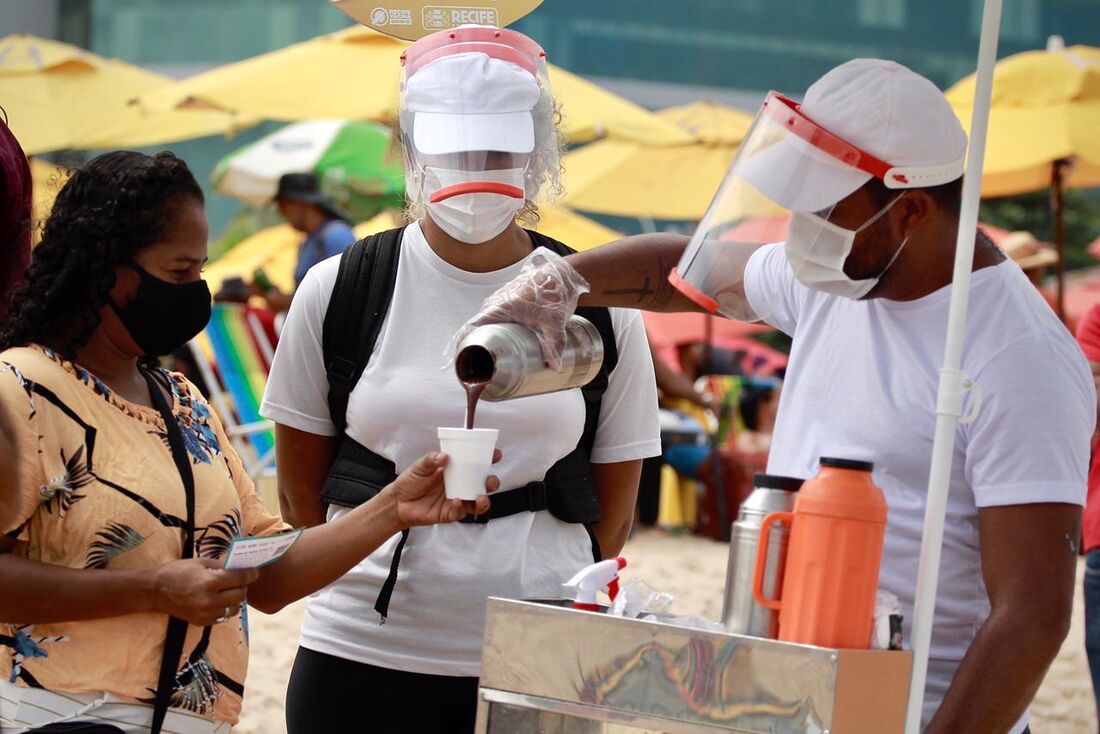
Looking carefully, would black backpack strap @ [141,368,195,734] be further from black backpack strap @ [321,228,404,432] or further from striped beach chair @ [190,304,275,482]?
striped beach chair @ [190,304,275,482]

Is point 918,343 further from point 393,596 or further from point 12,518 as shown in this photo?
point 12,518

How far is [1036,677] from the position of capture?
1.89 meters

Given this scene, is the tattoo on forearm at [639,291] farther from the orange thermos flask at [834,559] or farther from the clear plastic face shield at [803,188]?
the orange thermos flask at [834,559]

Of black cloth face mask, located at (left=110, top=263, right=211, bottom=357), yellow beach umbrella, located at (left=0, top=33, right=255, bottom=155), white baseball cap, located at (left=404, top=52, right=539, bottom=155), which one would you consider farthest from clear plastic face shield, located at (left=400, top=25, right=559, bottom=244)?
yellow beach umbrella, located at (left=0, top=33, right=255, bottom=155)

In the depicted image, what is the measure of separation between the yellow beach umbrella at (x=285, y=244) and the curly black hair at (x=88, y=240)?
8.80m

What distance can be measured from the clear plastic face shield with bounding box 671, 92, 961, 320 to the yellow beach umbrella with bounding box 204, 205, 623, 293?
902 centimetres

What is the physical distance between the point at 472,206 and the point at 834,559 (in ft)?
3.38

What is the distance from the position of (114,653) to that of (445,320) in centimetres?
84

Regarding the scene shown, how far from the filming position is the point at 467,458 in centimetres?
199

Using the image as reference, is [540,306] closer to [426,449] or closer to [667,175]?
[426,449]

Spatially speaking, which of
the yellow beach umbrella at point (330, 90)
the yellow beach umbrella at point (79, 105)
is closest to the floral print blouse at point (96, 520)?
the yellow beach umbrella at point (330, 90)

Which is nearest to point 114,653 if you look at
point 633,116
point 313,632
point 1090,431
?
point 313,632

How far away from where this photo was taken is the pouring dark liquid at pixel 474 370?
204 centimetres

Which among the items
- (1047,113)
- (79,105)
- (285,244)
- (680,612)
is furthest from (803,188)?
(285,244)
